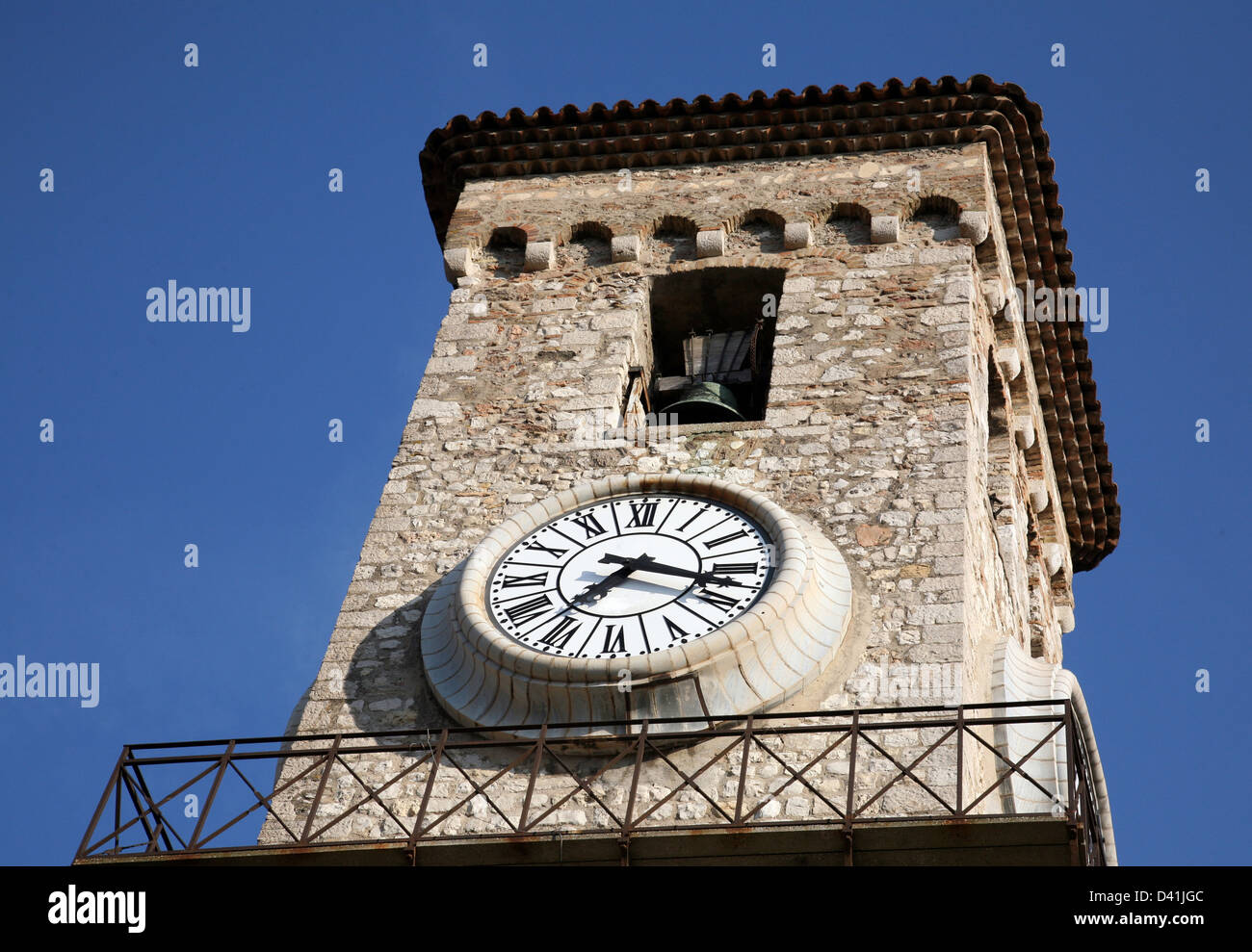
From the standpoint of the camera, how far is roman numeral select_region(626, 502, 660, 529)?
1079 centimetres

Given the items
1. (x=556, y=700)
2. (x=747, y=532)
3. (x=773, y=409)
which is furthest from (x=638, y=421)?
(x=556, y=700)

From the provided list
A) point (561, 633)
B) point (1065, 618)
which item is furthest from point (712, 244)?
point (1065, 618)

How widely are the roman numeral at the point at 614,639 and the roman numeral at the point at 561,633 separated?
0.18 m

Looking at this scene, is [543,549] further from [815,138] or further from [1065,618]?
[1065,618]

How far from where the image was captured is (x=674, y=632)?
9992 mm

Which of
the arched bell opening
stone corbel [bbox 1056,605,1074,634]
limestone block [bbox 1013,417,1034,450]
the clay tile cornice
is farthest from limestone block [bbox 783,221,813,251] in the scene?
stone corbel [bbox 1056,605,1074,634]

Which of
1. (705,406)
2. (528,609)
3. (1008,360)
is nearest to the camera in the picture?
(528,609)

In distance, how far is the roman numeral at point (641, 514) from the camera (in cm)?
1079

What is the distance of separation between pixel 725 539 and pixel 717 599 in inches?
19.1

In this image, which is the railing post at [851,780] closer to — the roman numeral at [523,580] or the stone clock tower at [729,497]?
the stone clock tower at [729,497]

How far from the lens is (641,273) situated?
13.2m
